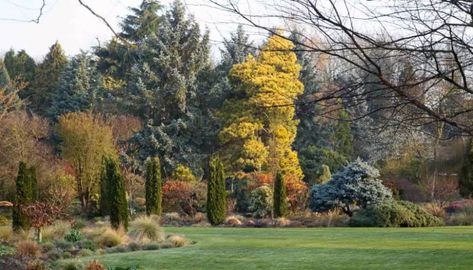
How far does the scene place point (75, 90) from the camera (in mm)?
41000

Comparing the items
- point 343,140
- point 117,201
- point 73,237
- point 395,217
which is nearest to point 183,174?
point 343,140

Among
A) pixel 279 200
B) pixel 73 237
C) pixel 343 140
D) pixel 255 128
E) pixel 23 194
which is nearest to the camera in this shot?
pixel 73 237

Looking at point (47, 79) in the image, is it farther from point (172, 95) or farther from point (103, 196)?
point (103, 196)

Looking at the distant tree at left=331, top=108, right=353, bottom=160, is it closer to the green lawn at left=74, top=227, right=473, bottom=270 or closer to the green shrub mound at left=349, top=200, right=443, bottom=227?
the green shrub mound at left=349, top=200, right=443, bottom=227

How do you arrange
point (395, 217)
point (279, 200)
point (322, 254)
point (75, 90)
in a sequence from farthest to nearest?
point (75, 90)
point (279, 200)
point (395, 217)
point (322, 254)

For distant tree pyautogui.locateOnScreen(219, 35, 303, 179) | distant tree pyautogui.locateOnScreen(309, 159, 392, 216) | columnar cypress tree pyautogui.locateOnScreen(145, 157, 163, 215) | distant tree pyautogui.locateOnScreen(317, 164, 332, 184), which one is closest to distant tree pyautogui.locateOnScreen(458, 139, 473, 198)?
distant tree pyautogui.locateOnScreen(309, 159, 392, 216)

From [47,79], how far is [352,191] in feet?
90.4

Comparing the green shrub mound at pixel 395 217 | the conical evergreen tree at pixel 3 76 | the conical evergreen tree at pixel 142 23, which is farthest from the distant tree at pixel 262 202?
the conical evergreen tree at pixel 3 76

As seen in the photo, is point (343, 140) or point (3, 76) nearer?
point (343, 140)

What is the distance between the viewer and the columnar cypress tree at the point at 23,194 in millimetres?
20969

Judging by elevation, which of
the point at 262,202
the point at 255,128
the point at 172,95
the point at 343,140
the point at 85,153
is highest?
the point at 172,95

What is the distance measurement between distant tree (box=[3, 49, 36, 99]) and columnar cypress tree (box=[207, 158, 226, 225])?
874 inches

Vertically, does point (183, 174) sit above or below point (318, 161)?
below

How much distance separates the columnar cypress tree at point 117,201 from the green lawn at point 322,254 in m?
5.07
